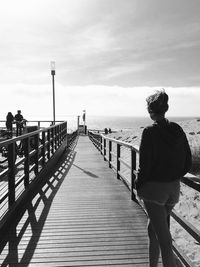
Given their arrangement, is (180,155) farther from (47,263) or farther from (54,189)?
(54,189)

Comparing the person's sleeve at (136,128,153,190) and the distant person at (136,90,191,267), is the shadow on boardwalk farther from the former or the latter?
the person's sleeve at (136,128,153,190)

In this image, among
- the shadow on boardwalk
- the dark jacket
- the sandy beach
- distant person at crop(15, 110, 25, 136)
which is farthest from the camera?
distant person at crop(15, 110, 25, 136)

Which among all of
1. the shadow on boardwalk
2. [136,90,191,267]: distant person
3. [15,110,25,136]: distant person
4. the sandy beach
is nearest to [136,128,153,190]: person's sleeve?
[136,90,191,267]: distant person

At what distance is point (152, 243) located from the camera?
130 inches

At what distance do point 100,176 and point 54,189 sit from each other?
8.32 ft

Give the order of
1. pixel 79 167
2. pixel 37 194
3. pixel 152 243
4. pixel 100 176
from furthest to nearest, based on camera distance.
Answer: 1. pixel 79 167
2. pixel 100 176
3. pixel 37 194
4. pixel 152 243

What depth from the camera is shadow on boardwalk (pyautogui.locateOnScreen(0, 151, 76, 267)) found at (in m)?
4.25

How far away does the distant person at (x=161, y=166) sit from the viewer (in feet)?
9.68

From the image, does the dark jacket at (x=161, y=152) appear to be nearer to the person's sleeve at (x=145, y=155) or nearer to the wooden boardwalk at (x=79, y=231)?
the person's sleeve at (x=145, y=155)

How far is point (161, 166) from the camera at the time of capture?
9.75ft

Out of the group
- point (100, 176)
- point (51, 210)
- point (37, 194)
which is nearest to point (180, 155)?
point (51, 210)

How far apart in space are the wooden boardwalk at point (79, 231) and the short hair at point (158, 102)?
6.91 ft

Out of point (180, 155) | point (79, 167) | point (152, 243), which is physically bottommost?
point (79, 167)

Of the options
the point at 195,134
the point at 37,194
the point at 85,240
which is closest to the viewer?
the point at 85,240
